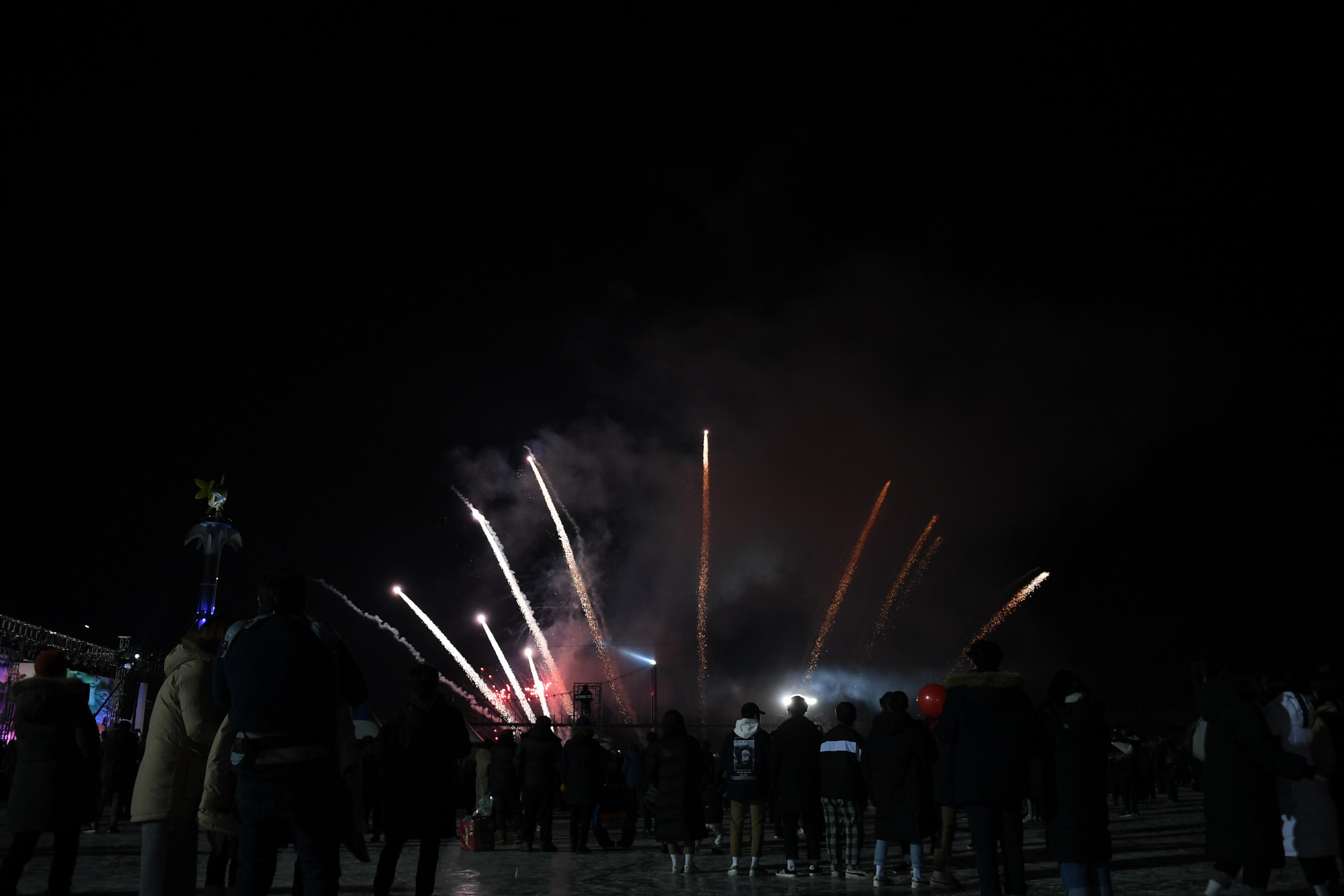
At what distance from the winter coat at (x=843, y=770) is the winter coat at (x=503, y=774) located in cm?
656

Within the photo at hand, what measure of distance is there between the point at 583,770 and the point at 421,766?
22.4 ft

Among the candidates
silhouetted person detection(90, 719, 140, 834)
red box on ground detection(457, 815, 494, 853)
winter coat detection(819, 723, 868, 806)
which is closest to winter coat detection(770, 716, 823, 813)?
winter coat detection(819, 723, 868, 806)

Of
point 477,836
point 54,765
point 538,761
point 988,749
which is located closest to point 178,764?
point 54,765

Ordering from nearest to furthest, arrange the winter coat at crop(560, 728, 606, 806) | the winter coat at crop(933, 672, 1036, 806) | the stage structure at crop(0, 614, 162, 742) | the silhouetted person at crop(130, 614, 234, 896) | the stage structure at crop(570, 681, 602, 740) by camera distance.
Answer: the silhouetted person at crop(130, 614, 234, 896)
the winter coat at crop(933, 672, 1036, 806)
the winter coat at crop(560, 728, 606, 806)
the stage structure at crop(570, 681, 602, 740)
the stage structure at crop(0, 614, 162, 742)

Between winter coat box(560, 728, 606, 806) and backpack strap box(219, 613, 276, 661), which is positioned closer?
backpack strap box(219, 613, 276, 661)

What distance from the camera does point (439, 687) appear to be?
7602 millimetres

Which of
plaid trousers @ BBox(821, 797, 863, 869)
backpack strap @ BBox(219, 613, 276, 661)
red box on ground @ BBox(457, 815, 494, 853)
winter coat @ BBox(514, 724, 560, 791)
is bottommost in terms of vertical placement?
red box on ground @ BBox(457, 815, 494, 853)

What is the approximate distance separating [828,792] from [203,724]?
22.0 feet

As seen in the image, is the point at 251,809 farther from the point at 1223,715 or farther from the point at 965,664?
the point at 965,664

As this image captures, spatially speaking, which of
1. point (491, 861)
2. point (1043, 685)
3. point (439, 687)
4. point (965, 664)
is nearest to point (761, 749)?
point (491, 861)

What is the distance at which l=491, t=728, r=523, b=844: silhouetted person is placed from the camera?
15.6 m

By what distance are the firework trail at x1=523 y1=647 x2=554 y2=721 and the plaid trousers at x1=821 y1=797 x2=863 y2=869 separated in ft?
125

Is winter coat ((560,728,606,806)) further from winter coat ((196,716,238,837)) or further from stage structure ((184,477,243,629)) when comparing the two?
stage structure ((184,477,243,629))

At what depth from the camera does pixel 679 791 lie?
11.1 metres
